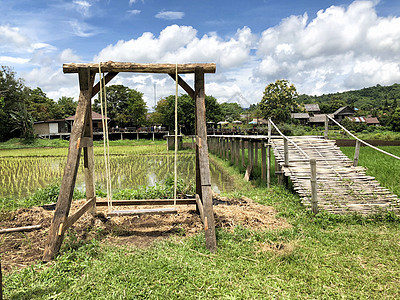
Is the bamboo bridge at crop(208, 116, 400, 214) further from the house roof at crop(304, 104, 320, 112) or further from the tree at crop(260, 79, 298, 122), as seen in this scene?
the house roof at crop(304, 104, 320, 112)

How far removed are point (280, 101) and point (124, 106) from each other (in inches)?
1002

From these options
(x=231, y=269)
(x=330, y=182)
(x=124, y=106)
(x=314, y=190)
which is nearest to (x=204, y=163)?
(x=231, y=269)

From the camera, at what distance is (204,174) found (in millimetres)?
4102

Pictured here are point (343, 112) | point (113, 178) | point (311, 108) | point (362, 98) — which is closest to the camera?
point (113, 178)

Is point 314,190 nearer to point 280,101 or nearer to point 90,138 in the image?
point 90,138

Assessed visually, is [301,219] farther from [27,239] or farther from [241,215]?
[27,239]

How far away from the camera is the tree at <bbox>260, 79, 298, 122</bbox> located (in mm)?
39625

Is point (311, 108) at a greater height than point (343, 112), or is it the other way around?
point (311, 108)

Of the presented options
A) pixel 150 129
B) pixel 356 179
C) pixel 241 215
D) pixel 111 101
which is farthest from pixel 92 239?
pixel 111 101

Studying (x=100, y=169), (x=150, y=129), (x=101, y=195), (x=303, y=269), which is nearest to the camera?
(x=303, y=269)

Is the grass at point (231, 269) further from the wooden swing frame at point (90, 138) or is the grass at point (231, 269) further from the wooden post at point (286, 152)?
the wooden post at point (286, 152)

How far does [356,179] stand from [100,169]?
37.6 feet

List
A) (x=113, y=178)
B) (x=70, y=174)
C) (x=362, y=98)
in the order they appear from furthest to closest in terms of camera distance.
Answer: (x=362, y=98)
(x=113, y=178)
(x=70, y=174)

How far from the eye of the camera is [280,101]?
40.2 m
